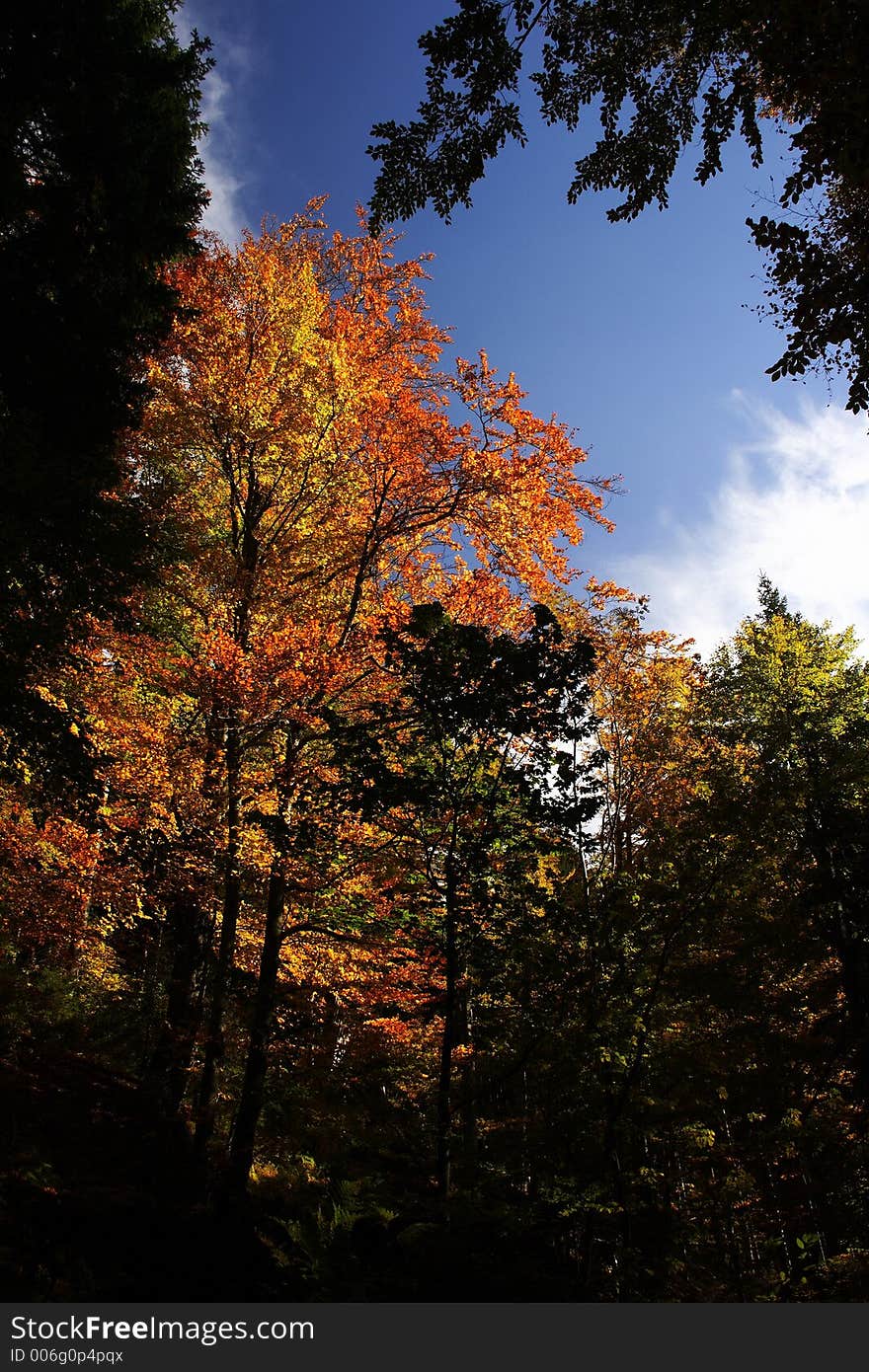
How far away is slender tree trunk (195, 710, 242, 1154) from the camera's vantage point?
345 inches

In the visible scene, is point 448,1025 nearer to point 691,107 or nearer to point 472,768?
point 472,768

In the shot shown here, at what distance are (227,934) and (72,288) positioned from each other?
8218 mm

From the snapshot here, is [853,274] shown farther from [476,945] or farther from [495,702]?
[476,945]

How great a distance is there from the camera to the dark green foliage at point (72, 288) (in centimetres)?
652

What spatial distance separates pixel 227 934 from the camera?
29.8 feet

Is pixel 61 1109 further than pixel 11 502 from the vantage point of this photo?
Yes

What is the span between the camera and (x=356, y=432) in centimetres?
1020

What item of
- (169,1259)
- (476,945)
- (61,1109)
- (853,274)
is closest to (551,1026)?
(476,945)

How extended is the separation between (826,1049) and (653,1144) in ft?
10.8

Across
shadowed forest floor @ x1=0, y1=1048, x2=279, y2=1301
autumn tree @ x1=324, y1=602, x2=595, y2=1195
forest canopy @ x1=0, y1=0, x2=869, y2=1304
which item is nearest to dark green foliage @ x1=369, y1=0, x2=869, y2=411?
forest canopy @ x1=0, y1=0, x2=869, y2=1304

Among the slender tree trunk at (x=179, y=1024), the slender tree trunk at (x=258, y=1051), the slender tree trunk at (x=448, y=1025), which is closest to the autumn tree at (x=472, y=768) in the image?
the slender tree trunk at (x=448, y=1025)

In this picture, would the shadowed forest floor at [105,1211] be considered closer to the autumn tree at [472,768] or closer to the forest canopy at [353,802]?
the forest canopy at [353,802]

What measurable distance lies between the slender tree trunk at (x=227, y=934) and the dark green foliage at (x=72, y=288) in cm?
266

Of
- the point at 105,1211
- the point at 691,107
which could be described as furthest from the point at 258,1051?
the point at 691,107
